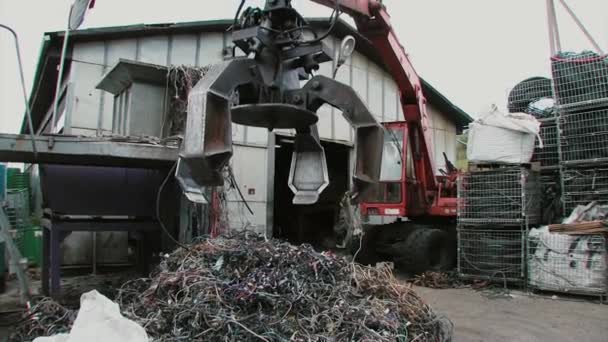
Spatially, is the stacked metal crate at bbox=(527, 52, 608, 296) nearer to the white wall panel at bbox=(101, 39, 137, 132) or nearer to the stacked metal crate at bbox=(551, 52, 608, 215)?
the stacked metal crate at bbox=(551, 52, 608, 215)

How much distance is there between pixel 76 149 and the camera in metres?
3.99

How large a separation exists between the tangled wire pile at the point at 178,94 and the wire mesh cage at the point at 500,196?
384 cm

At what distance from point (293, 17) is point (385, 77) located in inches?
330

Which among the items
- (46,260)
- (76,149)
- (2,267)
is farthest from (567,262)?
(2,267)

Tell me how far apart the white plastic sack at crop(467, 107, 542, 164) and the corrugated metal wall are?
194cm

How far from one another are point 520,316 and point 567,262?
1381mm

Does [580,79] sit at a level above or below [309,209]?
above

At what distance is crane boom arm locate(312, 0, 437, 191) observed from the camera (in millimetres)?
4128

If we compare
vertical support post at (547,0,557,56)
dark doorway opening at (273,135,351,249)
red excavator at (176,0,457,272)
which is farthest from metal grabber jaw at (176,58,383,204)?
dark doorway opening at (273,135,351,249)

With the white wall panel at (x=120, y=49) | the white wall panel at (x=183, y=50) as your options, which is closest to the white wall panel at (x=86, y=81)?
the white wall panel at (x=120, y=49)

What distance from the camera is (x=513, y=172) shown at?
5.75m

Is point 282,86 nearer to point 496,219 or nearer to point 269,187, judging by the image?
point 496,219

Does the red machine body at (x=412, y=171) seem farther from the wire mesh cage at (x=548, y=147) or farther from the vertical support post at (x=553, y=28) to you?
the vertical support post at (x=553, y=28)

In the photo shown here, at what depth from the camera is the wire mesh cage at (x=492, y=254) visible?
572 cm
